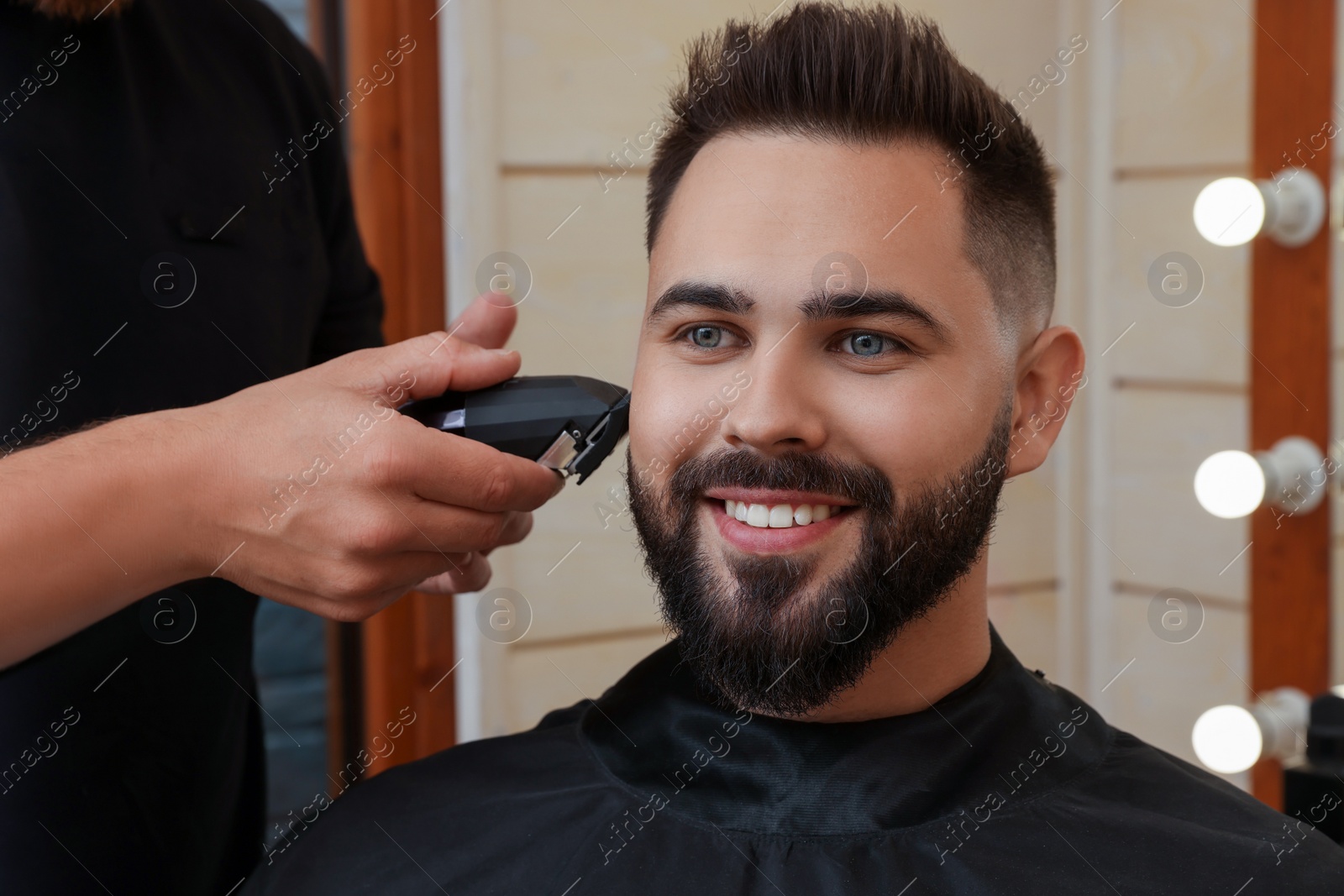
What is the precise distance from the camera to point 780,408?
1.02 metres

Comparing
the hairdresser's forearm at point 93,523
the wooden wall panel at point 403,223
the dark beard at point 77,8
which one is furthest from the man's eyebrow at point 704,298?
the wooden wall panel at point 403,223

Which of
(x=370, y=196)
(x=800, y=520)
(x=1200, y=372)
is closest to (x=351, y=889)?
(x=800, y=520)

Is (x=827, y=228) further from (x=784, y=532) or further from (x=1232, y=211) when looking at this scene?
(x=1232, y=211)

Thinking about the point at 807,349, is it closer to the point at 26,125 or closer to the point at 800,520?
the point at 800,520

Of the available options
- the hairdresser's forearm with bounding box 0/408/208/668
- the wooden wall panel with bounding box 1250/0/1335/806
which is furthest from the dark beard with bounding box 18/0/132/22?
the wooden wall panel with bounding box 1250/0/1335/806

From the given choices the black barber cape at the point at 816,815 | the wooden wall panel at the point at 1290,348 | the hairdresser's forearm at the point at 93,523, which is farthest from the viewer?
the wooden wall panel at the point at 1290,348

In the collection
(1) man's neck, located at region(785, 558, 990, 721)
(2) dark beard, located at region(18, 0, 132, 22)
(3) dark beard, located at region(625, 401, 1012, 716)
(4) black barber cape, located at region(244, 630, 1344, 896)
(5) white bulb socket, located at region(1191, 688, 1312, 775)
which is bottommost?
(5) white bulb socket, located at region(1191, 688, 1312, 775)

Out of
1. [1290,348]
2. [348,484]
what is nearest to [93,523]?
[348,484]

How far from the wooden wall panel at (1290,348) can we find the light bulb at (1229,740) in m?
0.23

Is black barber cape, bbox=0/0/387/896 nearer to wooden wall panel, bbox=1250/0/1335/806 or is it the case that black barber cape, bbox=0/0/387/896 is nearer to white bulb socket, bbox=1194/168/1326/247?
white bulb socket, bbox=1194/168/1326/247

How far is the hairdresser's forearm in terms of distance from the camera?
2.90 feet

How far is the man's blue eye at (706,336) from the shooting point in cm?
114

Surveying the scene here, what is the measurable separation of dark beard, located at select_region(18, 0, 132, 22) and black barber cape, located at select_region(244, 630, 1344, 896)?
2.66 ft

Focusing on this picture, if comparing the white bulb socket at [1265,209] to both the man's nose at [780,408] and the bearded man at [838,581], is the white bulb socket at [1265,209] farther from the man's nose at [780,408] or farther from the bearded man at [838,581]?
the man's nose at [780,408]
